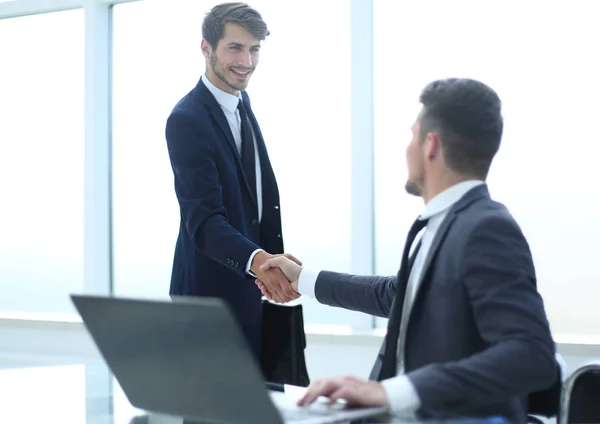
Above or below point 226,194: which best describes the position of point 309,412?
below

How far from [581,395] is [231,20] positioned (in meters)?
1.96

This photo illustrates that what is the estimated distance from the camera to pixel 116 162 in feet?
18.6

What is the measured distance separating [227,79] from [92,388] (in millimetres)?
1475

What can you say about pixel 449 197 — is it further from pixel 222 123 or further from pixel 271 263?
pixel 222 123

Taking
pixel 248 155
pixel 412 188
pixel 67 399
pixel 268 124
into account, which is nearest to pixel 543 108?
pixel 268 124

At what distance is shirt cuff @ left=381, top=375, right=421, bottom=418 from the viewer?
4.31 feet

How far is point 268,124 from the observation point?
16.6 feet

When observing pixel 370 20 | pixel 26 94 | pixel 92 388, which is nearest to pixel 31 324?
pixel 26 94

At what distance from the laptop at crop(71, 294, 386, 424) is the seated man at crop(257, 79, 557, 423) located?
4.7 inches

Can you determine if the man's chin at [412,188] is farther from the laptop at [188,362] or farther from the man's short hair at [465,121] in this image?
the laptop at [188,362]

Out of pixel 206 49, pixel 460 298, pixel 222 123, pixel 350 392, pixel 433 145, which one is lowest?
pixel 350 392

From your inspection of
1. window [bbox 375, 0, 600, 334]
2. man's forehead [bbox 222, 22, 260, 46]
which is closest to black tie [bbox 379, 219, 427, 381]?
man's forehead [bbox 222, 22, 260, 46]

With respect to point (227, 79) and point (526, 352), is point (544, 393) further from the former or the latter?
point (227, 79)

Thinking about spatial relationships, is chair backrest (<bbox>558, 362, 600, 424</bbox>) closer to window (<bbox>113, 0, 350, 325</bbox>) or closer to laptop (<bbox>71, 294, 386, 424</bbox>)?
laptop (<bbox>71, 294, 386, 424</bbox>)
